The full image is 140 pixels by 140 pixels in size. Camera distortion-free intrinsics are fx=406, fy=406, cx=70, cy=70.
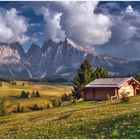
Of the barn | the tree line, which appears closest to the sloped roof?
the barn

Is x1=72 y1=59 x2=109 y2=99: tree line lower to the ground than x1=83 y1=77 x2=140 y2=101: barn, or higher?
higher

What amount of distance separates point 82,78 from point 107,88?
77.4 ft

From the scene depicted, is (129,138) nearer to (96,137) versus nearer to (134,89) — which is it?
(96,137)

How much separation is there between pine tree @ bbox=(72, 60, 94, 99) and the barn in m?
16.1

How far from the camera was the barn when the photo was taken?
11200 centimetres

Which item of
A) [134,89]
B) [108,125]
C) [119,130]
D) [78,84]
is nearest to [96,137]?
[119,130]

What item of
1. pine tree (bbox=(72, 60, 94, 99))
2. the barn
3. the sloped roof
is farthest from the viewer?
pine tree (bbox=(72, 60, 94, 99))

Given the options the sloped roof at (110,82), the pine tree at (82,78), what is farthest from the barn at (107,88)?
the pine tree at (82,78)

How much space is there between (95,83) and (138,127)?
89.5m

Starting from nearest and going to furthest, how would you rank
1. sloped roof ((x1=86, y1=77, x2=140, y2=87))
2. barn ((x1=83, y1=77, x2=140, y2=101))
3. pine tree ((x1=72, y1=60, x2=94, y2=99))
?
barn ((x1=83, y1=77, x2=140, y2=101)) < sloped roof ((x1=86, y1=77, x2=140, y2=87)) < pine tree ((x1=72, y1=60, x2=94, y2=99))

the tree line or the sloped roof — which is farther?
the tree line

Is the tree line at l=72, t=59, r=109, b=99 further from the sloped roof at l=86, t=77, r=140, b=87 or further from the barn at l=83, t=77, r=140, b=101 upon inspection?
the sloped roof at l=86, t=77, r=140, b=87

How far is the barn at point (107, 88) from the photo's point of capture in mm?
112000

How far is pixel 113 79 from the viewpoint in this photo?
385ft
